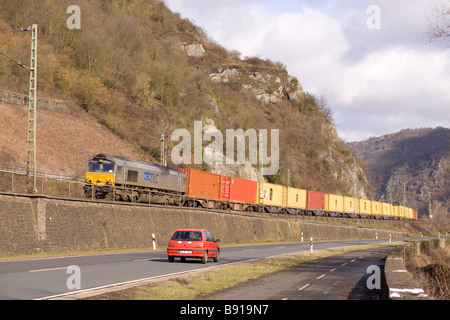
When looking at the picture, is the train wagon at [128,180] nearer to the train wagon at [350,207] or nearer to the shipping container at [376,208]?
the train wagon at [350,207]

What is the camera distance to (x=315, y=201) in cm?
7144

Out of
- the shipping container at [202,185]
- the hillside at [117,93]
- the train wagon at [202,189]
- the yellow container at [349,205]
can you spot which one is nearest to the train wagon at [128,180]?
the train wagon at [202,189]

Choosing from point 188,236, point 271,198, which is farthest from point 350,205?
point 188,236

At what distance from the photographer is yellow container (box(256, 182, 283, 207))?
58309 mm

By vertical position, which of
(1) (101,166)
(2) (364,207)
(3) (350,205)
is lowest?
(2) (364,207)

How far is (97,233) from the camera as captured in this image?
28.7m

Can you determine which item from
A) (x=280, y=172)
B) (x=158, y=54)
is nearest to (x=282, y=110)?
(x=280, y=172)

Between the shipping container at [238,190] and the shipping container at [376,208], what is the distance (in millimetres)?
38939

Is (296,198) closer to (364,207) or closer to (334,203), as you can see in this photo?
(334,203)

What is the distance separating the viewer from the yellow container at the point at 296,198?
64750mm

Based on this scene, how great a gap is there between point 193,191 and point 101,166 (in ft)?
42.1

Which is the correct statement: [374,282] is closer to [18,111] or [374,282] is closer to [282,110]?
[18,111]
